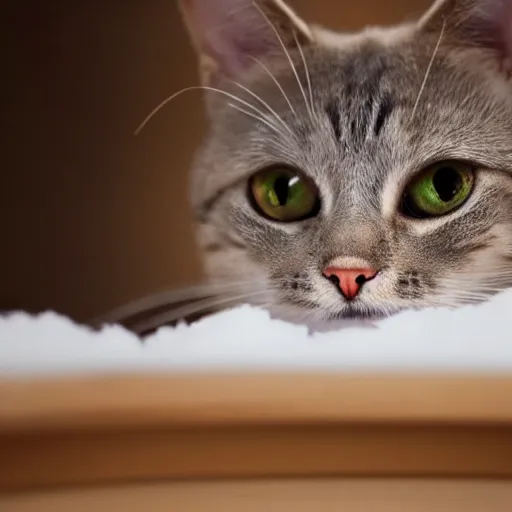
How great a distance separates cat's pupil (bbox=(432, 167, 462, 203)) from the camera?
0.76 m

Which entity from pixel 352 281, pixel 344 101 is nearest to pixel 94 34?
pixel 344 101

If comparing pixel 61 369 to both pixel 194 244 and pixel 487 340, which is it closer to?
pixel 194 244

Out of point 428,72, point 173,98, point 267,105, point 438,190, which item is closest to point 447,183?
point 438,190

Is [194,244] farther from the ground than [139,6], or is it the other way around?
[139,6]

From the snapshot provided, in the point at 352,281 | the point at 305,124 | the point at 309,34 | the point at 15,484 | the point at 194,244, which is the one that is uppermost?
the point at 309,34

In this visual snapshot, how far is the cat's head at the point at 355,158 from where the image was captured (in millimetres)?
737

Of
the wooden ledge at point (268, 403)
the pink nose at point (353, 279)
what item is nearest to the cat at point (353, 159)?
the pink nose at point (353, 279)

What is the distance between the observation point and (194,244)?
0.81 m

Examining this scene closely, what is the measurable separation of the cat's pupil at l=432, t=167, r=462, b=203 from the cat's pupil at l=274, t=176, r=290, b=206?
175 mm

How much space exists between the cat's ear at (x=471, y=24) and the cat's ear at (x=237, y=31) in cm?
16

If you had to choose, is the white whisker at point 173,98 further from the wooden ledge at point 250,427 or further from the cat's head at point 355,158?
the wooden ledge at point 250,427

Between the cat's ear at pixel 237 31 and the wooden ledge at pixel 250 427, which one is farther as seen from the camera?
the cat's ear at pixel 237 31

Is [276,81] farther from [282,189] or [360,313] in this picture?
[360,313]

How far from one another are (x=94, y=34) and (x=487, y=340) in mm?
603
